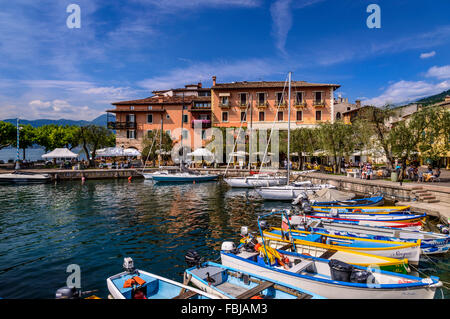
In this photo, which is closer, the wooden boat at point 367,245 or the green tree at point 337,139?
the wooden boat at point 367,245

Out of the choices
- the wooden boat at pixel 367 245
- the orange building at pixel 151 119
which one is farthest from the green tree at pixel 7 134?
the wooden boat at pixel 367 245

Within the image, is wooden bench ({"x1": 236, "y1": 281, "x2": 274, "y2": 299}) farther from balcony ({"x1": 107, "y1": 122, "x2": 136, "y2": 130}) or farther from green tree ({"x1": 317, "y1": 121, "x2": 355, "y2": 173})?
balcony ({"x1": 107, "y1": 122, "x2": 136, "y2": 130})

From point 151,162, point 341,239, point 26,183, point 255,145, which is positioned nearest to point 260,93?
point 255,145

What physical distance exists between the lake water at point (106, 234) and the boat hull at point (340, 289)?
2.52 m

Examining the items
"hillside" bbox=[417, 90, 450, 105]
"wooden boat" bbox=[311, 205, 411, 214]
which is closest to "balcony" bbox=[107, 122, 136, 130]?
"wooden boat" bbox=[311, 205, 411, 214]

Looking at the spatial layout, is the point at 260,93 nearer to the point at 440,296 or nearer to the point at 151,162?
the point at 151,162

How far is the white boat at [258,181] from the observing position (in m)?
29.7

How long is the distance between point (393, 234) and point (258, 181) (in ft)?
62.3

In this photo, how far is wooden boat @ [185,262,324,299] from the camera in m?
6.30

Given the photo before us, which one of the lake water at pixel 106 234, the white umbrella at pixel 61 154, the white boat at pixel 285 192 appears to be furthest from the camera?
the white umbrella at pixel 61 154

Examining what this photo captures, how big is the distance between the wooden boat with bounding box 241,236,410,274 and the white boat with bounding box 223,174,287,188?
19163mm

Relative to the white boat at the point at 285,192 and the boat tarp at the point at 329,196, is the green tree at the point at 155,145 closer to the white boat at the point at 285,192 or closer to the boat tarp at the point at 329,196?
the white boat at the point at 285,192

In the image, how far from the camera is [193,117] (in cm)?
5500

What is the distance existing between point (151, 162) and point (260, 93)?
81.8 feet
